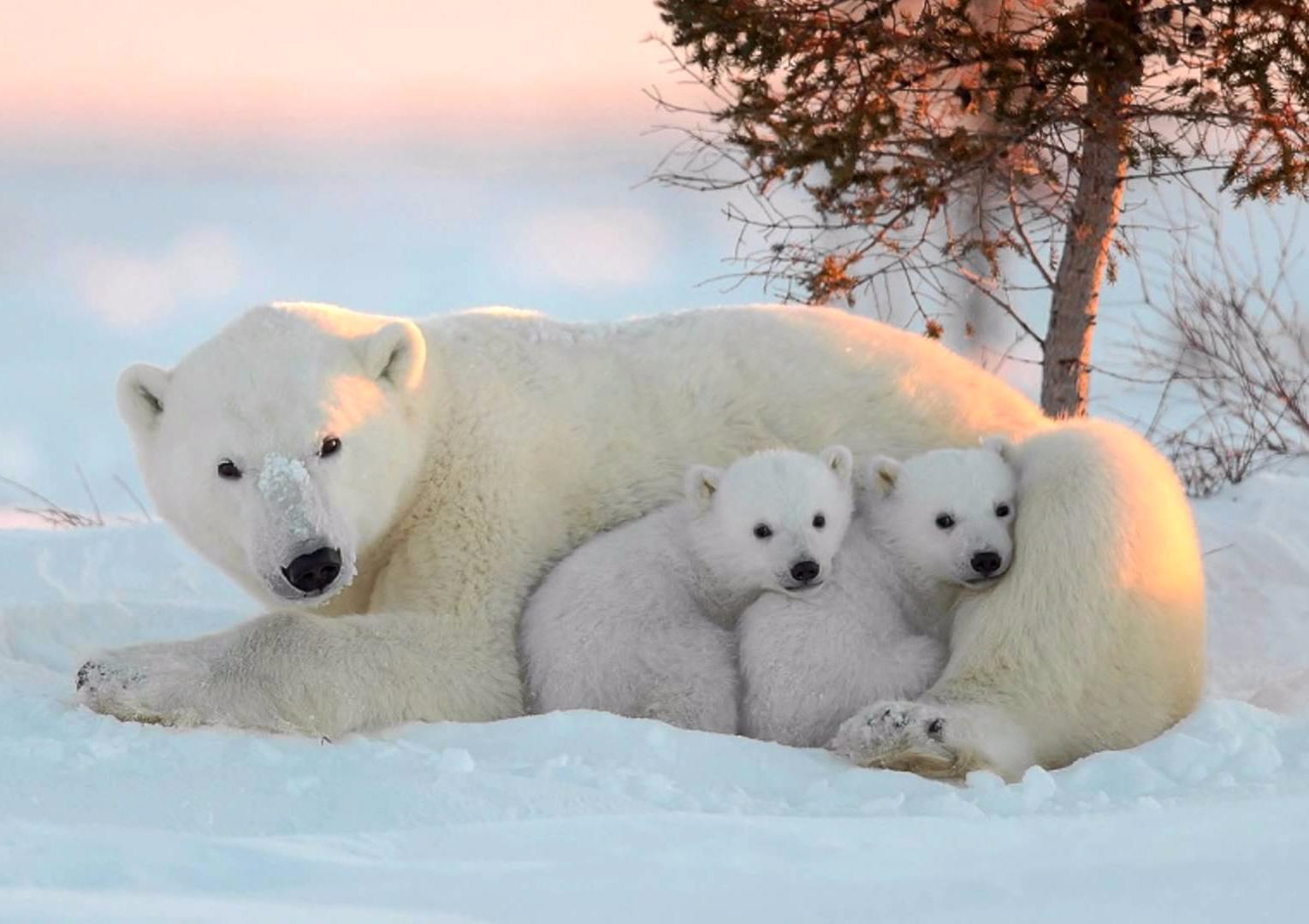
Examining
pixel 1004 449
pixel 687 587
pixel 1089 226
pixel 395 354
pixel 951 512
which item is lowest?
pixel 687 587

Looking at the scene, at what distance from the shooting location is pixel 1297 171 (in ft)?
20.4

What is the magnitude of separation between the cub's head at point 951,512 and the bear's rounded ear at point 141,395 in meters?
1.98

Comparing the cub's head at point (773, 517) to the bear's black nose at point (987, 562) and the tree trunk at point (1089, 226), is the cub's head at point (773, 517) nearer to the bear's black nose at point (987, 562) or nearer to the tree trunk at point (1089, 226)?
the bear's black nose at point (987, 562)

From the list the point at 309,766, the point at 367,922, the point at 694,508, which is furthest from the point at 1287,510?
the point at 367,922

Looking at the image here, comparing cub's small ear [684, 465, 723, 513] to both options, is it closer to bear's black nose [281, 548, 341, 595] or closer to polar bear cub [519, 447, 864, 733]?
polar bear cub [519, 447, 864, 733]

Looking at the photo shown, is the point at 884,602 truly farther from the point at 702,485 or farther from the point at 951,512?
the point at 702,485

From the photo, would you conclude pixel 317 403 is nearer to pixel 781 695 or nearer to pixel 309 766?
pixel 309 766

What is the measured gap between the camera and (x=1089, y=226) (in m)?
7.15

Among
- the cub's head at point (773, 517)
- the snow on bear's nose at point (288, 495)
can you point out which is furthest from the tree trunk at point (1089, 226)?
the snow on bear's nose at point (288, 495)

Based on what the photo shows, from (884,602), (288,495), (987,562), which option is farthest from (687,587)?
(288,495)

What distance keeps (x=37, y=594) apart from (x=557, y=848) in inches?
168

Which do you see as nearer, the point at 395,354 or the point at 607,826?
the point at 607,826

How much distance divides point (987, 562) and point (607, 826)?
1673mm

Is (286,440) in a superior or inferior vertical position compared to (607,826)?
superior
